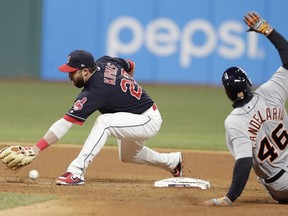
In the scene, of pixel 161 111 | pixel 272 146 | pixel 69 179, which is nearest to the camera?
pixel 272 146

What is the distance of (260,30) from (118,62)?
1986mm

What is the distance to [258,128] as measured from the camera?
6117mm

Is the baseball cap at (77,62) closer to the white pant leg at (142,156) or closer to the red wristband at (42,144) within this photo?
Answer: the red wristband at (42,144)

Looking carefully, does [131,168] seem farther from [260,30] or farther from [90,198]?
[260,30]

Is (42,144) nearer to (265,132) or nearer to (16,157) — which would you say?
(16,157)

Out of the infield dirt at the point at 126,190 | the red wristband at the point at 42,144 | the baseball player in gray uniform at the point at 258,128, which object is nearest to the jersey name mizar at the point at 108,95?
the red wristband at the point at 42,144

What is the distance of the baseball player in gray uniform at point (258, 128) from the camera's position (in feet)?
19.4

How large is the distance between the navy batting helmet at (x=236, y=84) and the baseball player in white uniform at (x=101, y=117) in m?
1.52

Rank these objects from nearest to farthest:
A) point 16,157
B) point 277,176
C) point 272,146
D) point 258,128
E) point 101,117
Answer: point 258,128 < point 272,146 < point 277,176 < point 16,157 < point 101,117

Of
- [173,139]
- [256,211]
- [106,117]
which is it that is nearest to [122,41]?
[173,139]

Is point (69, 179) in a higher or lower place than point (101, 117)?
lower

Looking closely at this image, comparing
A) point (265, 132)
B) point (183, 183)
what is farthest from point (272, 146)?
point (183, 183)

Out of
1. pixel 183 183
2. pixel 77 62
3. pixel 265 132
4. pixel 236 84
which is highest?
pixel 236 84

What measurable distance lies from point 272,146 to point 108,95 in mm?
1750
